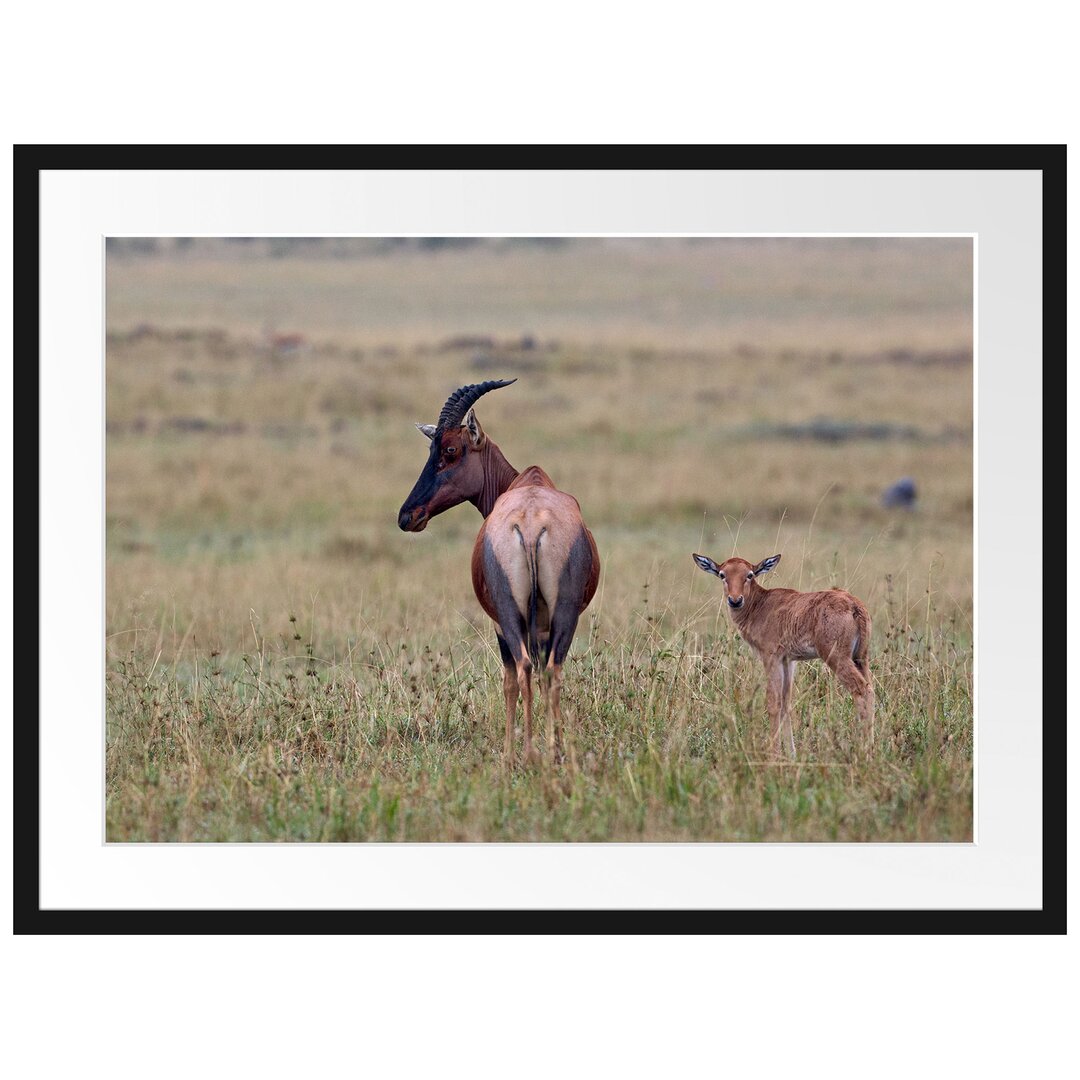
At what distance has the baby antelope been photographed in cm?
1033

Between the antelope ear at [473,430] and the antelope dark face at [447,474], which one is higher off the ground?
the antelope ear at [473,430]

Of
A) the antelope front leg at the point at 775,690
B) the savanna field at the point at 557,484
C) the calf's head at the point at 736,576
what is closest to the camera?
the savanna field at the point at 557,484

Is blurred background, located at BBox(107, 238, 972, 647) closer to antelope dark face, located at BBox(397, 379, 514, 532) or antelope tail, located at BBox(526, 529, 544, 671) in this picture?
antelope dark face, located at BBox(397, 379, 514, 532)

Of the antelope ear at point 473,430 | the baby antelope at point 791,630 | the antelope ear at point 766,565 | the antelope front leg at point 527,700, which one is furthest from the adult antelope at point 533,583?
the antelope ear at point 766,565

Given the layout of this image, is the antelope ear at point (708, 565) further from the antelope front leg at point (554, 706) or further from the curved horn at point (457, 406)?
the curved horn at point (457, 406)

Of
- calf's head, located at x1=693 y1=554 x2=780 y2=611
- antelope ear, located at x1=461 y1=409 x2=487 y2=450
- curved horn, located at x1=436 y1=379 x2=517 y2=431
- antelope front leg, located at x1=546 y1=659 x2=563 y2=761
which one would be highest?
curved horn, located at x1=436 y1=379 x2=517 y2=431

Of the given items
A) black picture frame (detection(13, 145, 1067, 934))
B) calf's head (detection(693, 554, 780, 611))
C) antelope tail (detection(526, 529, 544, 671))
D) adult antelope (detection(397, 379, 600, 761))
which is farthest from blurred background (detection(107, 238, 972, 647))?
black picture frame (detection(13, 145, 1067, 934))

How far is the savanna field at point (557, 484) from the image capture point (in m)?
9.45

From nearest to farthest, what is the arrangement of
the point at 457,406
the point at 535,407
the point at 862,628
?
the point at 862,628, the point at 457,406, the point at 535,407

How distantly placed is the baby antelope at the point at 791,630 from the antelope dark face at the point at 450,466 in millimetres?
1845

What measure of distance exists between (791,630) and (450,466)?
262 cm

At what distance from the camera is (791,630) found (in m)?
10.5
